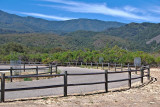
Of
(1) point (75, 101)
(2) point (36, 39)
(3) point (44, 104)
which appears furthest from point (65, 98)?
(2) point (36, 39)

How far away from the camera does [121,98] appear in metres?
10.5

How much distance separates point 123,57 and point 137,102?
33910mm

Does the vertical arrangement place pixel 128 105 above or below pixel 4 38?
below

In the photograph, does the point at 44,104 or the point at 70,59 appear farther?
the point at 70,59

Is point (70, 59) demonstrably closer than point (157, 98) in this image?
No

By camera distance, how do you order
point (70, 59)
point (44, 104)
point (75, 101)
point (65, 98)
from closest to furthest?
1. point (44, 104)
2. point (75, 101)
3. point (65, 98)
4. point (70, 59)

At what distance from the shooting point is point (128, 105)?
9.10 m

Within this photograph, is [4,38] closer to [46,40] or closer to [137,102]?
[46,40]

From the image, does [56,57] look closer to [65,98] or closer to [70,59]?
[70,59]

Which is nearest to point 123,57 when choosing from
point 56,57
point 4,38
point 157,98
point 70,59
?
point 70,59

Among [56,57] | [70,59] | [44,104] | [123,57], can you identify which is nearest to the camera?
[44,104]

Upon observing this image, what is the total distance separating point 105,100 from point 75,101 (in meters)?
1.31

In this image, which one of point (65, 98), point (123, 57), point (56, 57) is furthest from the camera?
point (56, 57)

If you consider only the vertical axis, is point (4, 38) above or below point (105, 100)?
above
